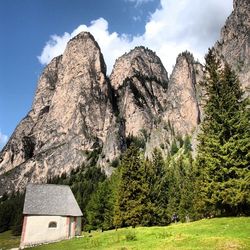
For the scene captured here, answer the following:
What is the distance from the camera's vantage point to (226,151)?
103ft

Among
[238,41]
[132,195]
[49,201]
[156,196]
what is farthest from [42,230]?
[238,41]

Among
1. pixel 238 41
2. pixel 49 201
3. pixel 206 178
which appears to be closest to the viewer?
pixel 206 178

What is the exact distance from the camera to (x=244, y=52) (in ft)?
540

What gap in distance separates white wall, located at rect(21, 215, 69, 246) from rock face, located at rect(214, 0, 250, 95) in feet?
401

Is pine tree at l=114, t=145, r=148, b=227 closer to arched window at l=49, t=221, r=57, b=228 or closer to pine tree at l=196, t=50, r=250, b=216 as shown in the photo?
arched window at l=49, t=221, r=57, b=228

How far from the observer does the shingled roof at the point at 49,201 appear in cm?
5625

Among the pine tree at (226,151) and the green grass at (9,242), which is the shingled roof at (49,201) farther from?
the pine tree at (226,151)

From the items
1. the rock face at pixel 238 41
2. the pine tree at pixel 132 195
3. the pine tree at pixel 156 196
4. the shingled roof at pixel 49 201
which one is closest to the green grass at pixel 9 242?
the shingled roof at pixel 49 201

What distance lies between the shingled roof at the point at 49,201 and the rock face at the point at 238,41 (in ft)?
388

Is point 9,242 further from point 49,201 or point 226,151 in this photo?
point 226,151

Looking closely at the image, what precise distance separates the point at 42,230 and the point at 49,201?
5.18m

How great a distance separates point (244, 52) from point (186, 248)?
163 metres

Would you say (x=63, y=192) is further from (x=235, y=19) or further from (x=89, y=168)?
(x=235, y=19)

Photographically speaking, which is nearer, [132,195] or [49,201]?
[132,195]
